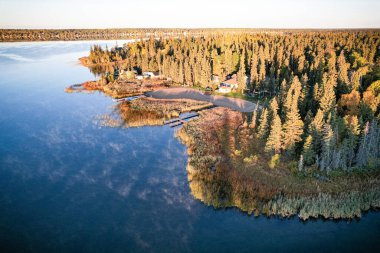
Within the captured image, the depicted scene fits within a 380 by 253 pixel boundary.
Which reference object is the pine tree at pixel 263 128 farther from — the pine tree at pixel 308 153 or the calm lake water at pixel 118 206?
the calm lake water at pixel 118 206

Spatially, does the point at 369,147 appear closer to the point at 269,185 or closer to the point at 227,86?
the point at 269,185

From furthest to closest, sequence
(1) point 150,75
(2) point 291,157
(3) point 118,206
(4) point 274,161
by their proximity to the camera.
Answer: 1. (1) point 150,75
2. (2) point 291,157
3. (4) point 274,161
4. (3) point 118,206

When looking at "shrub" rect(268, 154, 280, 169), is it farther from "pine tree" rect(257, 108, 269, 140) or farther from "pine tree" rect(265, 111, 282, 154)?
"pine tree" rect(257, 108, 269, 140)

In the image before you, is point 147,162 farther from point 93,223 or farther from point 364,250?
point 364,250

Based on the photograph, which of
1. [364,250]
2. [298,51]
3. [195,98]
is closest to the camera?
[364,250]

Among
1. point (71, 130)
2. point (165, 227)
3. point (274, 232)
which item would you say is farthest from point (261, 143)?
point (71, 130)

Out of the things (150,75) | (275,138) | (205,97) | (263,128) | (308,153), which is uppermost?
(150,75)

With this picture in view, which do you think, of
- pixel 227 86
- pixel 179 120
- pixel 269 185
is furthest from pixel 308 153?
pixel 227 86

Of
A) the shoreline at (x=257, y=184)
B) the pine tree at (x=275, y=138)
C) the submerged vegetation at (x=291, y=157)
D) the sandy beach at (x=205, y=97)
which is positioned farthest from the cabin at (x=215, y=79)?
the pine tree at (x=275, y=138)
